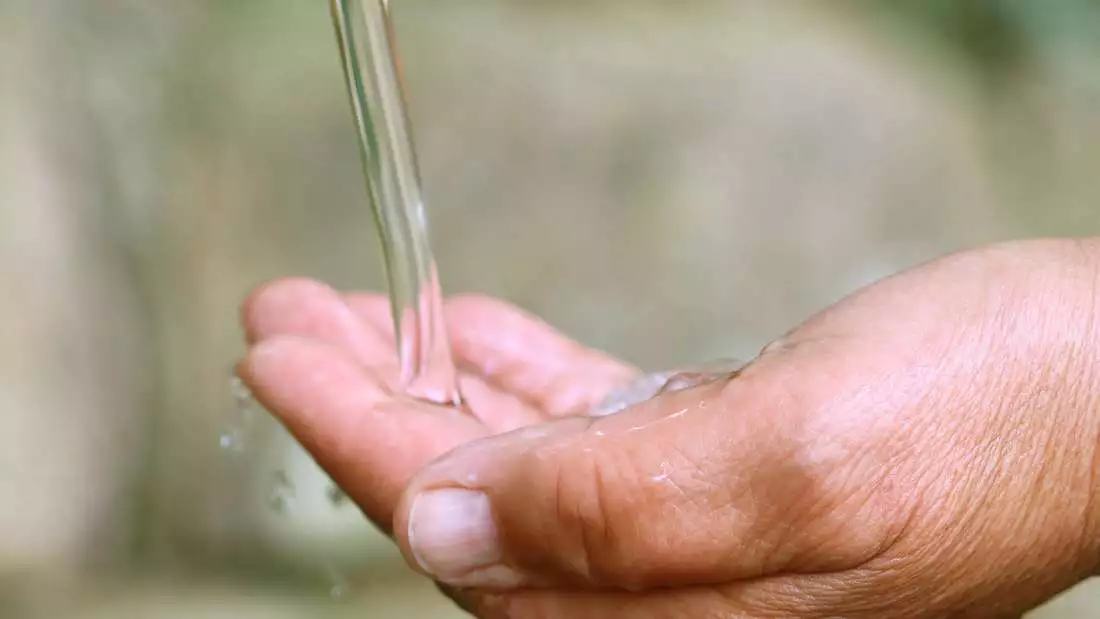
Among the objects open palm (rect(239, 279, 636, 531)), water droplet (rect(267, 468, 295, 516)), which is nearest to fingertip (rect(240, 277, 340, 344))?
open palm (rect(239, 279, 636, 531))

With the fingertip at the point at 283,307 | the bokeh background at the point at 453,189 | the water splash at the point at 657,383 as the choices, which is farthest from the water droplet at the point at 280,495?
the water splash at the point at 657,383

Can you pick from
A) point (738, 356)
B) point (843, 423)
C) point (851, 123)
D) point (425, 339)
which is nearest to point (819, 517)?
point (843, 423)

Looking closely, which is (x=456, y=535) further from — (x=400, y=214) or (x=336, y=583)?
(x=336, y=583)

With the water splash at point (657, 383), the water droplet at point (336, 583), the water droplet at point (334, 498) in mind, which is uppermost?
the water splash at point (657, 383)

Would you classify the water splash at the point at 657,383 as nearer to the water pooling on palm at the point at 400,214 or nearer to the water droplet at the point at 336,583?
the water pooling on palm at the point at 400,214

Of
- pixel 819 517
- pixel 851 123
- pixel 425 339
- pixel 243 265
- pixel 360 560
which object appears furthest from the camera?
pixel 851 123

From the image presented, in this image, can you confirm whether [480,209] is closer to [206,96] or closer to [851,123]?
[206,96]
